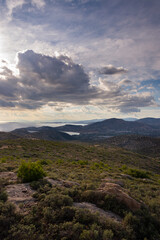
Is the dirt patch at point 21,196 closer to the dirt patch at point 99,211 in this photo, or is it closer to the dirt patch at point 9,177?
the dirt patch at point 9,177

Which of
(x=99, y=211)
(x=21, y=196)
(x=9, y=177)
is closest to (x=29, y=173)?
(x=9, y=177)

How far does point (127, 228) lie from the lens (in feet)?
16.6

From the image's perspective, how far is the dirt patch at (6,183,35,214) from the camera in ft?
18.5

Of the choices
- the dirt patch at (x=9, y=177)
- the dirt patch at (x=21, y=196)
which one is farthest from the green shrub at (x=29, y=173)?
the dirt patch at (x=21, y=196)

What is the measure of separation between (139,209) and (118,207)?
1.10m

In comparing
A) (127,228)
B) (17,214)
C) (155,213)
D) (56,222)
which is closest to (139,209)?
(155,213)

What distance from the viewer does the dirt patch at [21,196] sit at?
18.5 ft

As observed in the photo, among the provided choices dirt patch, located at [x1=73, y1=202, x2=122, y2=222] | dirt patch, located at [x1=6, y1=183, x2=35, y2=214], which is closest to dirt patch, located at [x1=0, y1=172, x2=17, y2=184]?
dirt patch, located at [x1=6, y1=183, x2=35, y2=214]

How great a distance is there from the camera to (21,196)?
21.5 feet

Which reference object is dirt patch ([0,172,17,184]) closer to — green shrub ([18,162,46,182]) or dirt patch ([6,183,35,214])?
green shrub ([18,162,46,182])

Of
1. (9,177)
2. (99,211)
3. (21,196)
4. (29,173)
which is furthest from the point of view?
(9,177)

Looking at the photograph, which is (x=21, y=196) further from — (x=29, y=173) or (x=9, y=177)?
(x=9, y=177)

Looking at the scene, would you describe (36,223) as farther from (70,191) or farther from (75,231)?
(70,191)

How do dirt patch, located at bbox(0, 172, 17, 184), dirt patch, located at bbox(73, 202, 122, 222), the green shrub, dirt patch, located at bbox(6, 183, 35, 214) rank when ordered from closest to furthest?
dirt patch, located at bbox(6, 183, 35, 214) → dirt patch, located at bbox(73, 202, 122, 222) → dirt patch, located at bbox(0, 172, 17, 184) → the green shrub
